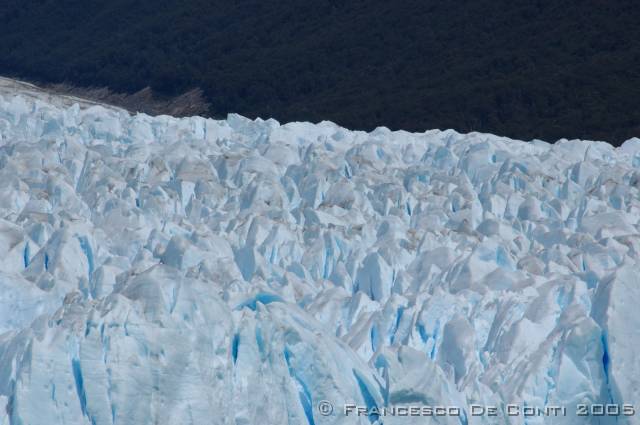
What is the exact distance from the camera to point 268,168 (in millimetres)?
20703

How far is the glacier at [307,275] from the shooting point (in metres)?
10.4

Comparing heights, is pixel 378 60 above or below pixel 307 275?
below

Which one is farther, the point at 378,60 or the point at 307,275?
the point at 378,60

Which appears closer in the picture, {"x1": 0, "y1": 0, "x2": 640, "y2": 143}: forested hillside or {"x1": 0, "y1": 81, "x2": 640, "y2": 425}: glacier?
{"x1": 0, "y1": 81, "x2": 640, "y2": 425}: glacier

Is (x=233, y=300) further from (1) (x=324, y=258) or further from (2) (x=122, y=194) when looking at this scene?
(2) (x=122, y=194)

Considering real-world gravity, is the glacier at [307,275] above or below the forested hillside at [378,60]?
above

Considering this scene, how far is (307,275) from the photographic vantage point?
14938 mm

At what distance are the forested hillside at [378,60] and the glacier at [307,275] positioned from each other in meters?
13.5

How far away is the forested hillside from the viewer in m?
38.3

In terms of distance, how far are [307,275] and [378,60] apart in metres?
31.8

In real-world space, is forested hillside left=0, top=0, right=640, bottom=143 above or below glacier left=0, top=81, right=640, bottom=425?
below

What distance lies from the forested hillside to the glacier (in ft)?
44.4

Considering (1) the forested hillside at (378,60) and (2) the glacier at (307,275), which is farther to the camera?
(1) the forested hillside at (378,60)

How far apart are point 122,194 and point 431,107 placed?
864 inches
